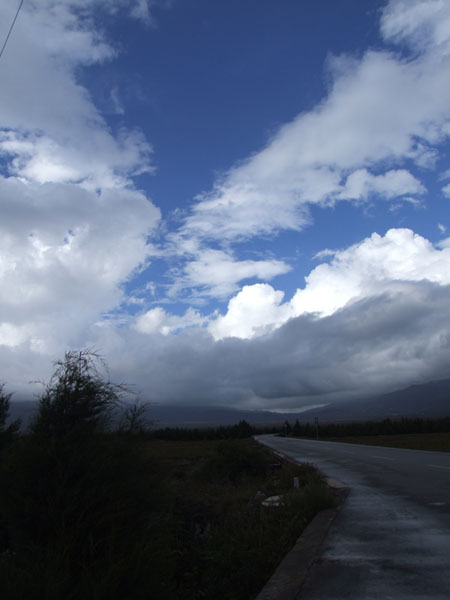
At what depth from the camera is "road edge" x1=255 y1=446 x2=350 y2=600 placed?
16.6 ft

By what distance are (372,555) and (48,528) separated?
3.82 meters

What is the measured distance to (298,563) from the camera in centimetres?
604

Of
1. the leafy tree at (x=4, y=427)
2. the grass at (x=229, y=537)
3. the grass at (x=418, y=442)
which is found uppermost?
the leafy tree at (x=4, y=427)

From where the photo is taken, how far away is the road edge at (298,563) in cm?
506

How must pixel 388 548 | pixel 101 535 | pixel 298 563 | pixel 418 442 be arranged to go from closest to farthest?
pixel 101 535
pixel 298 563
pixel 388 548
pixel 418 442

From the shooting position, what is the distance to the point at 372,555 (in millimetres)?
6176

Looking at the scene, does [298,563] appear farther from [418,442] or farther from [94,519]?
[418,442]

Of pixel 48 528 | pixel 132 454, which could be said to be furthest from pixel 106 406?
pixel 48 528

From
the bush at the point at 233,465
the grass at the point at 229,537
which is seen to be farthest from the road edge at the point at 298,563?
the bush at the point at 233,465

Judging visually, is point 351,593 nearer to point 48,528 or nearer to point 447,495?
point 48,528

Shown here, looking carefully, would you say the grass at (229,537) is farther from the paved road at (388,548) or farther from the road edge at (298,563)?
the paved road at (388,548)

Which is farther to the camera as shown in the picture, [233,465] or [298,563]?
[233,465]

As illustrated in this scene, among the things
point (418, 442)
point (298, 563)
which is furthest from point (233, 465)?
point (418, 442)

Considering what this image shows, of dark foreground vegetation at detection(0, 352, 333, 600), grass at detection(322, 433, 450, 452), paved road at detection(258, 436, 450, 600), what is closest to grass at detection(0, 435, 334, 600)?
dark foreground vegetation at detection(0, 352, 333, 600)
